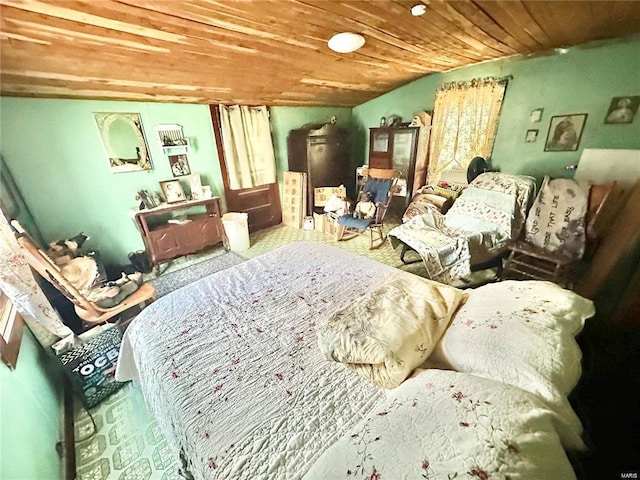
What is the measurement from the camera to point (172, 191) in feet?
10.6

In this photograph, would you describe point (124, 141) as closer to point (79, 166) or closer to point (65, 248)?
point (79, 166)

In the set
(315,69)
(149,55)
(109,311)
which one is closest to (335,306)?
(109,311)

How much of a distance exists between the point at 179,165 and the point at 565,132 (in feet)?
15.1

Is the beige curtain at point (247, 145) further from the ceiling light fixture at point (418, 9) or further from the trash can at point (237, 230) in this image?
the ceiling light fixture at point (418, 9)

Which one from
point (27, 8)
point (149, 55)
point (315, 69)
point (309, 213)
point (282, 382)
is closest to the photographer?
point (282, 382)

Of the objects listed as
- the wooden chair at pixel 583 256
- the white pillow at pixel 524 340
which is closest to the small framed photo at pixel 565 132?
the wooden chair at pixel 583 256

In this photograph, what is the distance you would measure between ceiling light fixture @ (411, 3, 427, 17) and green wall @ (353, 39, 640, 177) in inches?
84.5

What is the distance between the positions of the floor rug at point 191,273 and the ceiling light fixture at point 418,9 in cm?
295

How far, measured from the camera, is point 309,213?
4352 mm

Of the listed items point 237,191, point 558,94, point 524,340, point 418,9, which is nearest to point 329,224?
point 237,191

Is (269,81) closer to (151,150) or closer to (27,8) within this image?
(151,150)

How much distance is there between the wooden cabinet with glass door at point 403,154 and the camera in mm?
3852

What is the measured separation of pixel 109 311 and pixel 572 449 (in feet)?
7.86

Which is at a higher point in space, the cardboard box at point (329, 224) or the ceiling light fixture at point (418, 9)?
the ceiling light fixture at point (418, 9)
